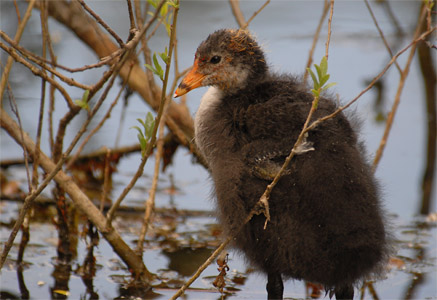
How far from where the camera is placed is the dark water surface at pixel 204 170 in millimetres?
4203

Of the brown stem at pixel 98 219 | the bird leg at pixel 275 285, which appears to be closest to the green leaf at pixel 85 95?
the brown stem at pixel 98 219

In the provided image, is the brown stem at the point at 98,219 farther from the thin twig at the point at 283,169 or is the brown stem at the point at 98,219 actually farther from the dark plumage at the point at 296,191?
the thin twig at the point at 283,169

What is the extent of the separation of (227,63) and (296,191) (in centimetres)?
82

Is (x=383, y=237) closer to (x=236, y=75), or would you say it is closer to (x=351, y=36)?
(x=236, y=75)

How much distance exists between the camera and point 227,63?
3.77m

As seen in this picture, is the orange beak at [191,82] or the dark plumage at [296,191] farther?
the orange beak at [191,82]

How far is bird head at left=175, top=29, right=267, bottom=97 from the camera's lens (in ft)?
12.3

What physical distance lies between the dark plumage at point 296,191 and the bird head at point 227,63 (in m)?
0.15

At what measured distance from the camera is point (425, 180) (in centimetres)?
588

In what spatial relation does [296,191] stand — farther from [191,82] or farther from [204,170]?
[204,170]

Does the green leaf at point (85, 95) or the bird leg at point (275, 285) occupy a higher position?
the green leaf at point (85, 95)

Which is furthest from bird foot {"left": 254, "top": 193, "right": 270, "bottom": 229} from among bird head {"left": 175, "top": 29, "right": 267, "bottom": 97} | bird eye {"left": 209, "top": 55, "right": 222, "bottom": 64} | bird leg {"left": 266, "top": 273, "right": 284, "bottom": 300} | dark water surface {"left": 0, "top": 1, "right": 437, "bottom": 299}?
bird eye {"left": 209, "top": 55, "right": 222, "bottom": 64}

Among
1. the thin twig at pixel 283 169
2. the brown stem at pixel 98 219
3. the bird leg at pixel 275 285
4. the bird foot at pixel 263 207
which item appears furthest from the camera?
the brown stem at pixel 98 219

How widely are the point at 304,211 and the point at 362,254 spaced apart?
0.34 m
